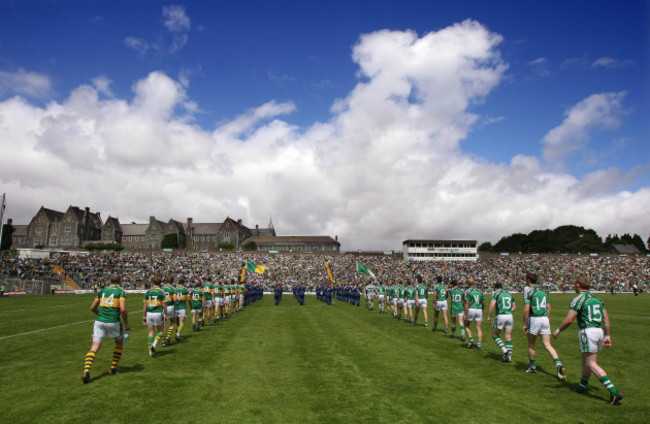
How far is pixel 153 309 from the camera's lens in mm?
11453

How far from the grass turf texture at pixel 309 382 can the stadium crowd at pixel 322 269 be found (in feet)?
147

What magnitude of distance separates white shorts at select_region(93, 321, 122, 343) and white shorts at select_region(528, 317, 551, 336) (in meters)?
9.71

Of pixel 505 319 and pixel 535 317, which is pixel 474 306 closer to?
pixel 505 319

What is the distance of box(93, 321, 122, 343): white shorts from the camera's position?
8.49m

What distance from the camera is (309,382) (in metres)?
8.01

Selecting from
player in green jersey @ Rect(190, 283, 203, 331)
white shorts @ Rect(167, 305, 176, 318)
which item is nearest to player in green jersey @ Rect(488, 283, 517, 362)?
white shorts @ Rect(167, 305, 176, 318)

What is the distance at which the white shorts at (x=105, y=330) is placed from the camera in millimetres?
8492

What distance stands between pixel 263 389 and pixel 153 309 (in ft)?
18.4

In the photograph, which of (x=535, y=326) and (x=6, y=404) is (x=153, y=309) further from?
(x=535, y=326)

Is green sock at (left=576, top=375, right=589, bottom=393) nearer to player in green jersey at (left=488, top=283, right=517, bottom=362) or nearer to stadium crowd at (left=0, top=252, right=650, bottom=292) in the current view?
player in green jersey at (left=488, top=283, right=517, bottom=362)

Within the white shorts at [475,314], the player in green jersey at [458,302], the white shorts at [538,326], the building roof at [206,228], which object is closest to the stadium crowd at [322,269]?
the player in green jersey at [458,302]

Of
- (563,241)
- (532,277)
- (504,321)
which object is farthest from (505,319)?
(563,241)

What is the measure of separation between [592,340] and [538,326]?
67.5 inches

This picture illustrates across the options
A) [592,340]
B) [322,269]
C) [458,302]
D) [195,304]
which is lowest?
[322,269]
